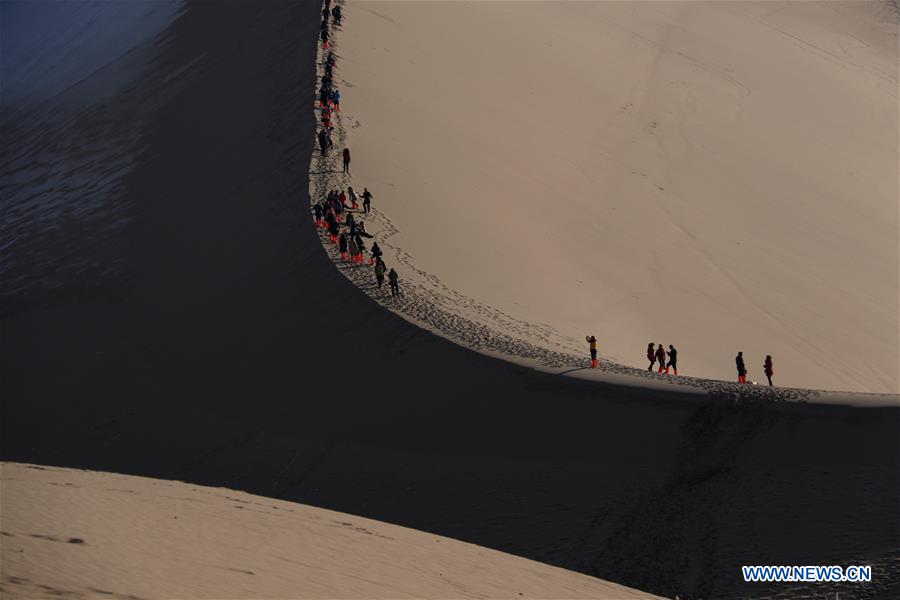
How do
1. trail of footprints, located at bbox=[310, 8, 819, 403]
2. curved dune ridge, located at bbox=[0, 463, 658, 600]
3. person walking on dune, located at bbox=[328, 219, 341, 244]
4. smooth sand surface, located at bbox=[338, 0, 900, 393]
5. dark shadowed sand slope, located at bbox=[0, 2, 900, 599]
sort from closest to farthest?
curved dune ridge, located at bbox=[0, 463, 658, 600], dark shadowed sand slope, located at bbox=[0, 2, 900, 599], trail of footprints, located at bbox=[310, 8, 819, 403], person walking on dune, located at bbox=[328, 219, 341, 244], smooth sand surface, located at bbox=[338, 0, 900, 393]

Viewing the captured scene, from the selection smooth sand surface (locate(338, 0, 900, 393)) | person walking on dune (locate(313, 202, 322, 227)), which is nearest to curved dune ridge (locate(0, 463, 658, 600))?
smooth sand surface (locate(338, 0, 900, 393))

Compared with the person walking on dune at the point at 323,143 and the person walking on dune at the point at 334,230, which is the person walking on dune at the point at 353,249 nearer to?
the person walking on dune at the point at 334,230

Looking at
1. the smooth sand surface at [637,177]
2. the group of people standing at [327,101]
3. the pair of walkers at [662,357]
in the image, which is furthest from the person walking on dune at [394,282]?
the group of people standing at [327,101]

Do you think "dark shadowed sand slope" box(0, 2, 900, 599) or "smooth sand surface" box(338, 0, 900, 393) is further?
"smooth sand surface" box(338, 0, 900, 393)

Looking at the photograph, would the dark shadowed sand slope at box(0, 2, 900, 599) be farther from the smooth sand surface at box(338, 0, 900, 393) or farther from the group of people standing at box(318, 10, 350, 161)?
the smooth sand surface at box(338, 0, 900, 393)

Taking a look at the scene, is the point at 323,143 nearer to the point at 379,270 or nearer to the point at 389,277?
the point at 379,270

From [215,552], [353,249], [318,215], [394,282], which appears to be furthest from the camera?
[318,215]

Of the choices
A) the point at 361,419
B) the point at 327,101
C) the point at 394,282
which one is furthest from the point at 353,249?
the point at 327,101
